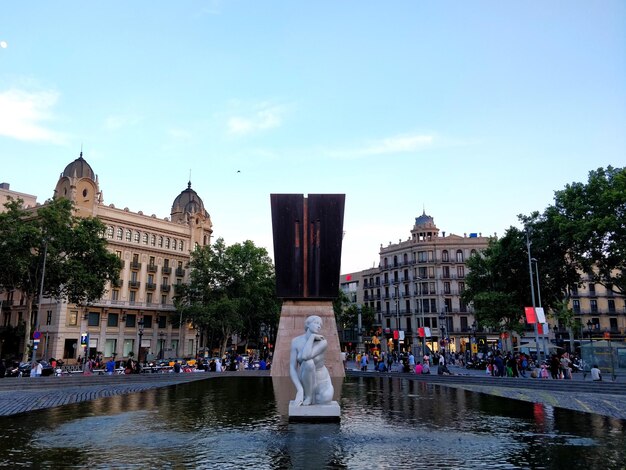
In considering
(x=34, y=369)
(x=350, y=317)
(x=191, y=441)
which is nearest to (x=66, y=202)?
(x=34, y=369)

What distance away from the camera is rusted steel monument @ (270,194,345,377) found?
29641 mm

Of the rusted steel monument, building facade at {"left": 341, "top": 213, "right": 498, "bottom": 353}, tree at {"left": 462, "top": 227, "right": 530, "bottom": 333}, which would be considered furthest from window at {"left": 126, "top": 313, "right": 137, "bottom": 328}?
tree at {"left": 462, "top": 227, "right": 530, "bottom": 333}

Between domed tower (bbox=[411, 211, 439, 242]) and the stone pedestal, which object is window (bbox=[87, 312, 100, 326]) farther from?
domed tower (bbox=[411, 211, 439, 242])

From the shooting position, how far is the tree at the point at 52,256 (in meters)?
37.4

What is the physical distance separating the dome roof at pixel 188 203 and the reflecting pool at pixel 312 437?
63186mm

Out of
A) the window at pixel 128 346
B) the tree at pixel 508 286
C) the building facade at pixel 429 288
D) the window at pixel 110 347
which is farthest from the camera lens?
the building facade at pixel 429 288

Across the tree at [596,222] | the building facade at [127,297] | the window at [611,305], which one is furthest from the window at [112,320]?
the window at [611,305]

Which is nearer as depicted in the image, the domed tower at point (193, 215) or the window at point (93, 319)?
the window at point (93, 319)

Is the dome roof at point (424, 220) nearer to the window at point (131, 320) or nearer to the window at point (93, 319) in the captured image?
the window at point (131, 320)

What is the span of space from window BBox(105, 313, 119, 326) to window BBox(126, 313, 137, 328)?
5.51 ft

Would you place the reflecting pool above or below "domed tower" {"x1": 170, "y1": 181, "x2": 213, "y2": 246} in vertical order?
below

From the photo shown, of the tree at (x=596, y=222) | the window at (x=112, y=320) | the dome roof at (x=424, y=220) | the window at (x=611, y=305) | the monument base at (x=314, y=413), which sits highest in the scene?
the dome roof at (x=424, y=220)

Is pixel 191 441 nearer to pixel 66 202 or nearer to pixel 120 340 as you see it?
pixel 66 202

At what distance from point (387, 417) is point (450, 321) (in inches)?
2735
